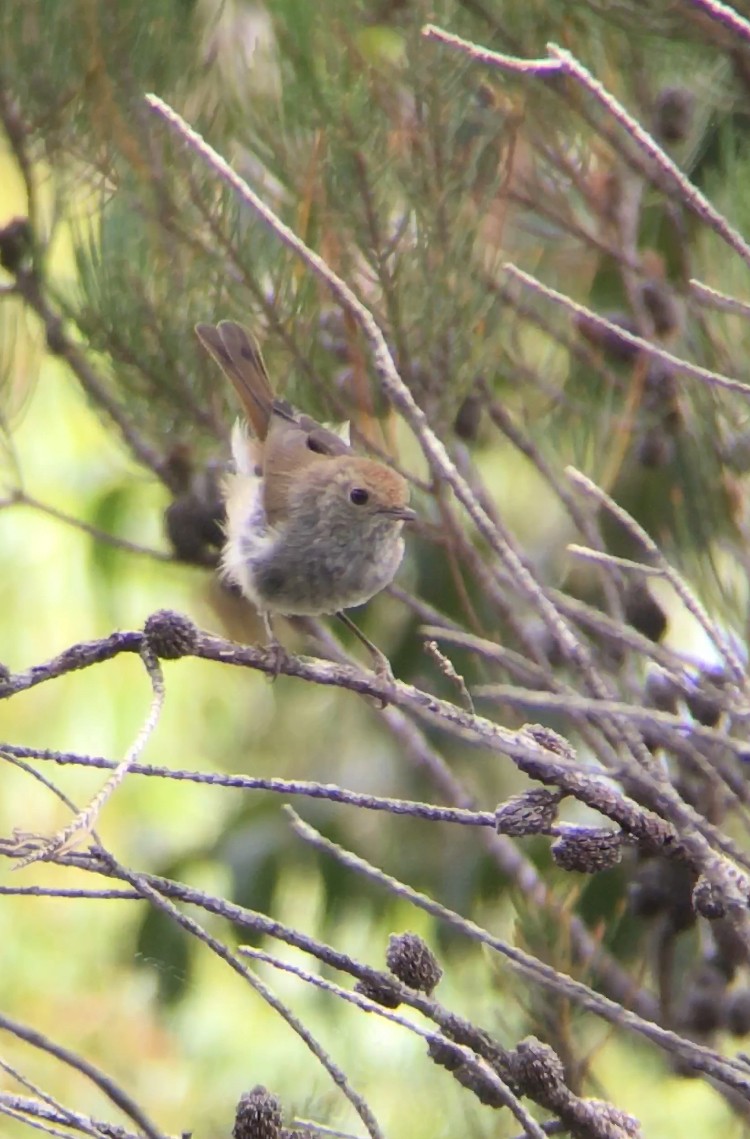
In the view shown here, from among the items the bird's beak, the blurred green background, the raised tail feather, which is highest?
the raised tail feather

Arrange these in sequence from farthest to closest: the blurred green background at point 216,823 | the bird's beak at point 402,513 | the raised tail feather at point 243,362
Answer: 1. the blurred green background at point 216,823
2. the bird's beak at point 402,513
3. the raised tail feather at point 243,362

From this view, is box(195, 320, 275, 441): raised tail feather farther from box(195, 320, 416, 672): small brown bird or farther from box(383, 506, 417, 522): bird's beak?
box(383, 506, 417, 522): bird's beak

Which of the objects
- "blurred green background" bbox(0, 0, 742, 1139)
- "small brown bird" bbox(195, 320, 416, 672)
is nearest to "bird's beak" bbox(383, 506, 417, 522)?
"small brown bird" bbox(195, 320, 416, 672)

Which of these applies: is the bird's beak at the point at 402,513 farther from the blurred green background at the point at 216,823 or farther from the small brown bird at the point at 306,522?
the blurred green background at the point at 216,823

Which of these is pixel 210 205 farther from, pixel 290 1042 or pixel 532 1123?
pixel 290 1042

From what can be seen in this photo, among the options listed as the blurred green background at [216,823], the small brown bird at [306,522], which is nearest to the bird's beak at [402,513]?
the small brown bird at [306,522]

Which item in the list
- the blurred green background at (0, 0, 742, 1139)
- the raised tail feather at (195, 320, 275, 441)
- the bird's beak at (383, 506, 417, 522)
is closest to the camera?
the raised tail feather at (195, 320, 275, 441)

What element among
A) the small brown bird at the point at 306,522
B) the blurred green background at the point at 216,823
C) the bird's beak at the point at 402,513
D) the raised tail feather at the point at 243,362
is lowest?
the blurred green background at the point at 216,823

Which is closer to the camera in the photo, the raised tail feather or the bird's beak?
the raised tail feather

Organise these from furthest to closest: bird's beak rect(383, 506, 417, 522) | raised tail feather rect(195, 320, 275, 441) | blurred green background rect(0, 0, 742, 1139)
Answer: blurred green background rect(0, 0, 742, 1139) < bird's beak rect(383, 506, 417, 522) < raised tail feather rect(195, 320, 275, 441)

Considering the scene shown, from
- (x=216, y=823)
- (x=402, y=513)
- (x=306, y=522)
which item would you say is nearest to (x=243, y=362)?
(x=402, y=513)
